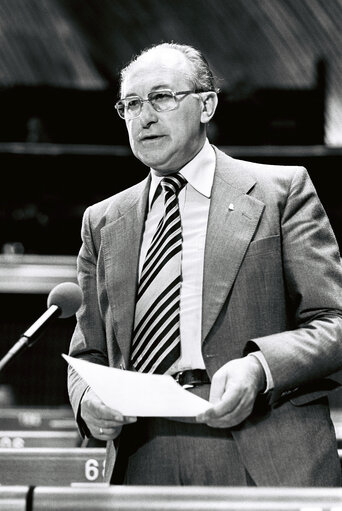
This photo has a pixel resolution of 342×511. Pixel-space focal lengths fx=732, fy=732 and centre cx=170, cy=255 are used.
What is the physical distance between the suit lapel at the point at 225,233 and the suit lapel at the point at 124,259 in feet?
0.55

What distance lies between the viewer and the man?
51.9 inches

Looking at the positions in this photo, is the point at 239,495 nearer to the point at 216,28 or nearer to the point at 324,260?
the point at 324,260

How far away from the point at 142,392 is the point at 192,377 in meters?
0.23

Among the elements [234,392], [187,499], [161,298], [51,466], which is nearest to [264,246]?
[161,298]

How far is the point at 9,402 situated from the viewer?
5355mm

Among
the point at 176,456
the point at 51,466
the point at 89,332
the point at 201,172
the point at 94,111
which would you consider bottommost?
the point at 51,466

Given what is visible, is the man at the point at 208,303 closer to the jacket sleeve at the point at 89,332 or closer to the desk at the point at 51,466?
the jacket sleeve at the point at 89,332

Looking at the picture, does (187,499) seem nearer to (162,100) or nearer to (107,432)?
(107,432)

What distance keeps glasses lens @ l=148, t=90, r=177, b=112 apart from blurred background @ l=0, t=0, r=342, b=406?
3583 mm

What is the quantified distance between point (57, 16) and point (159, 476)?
4.63 meters

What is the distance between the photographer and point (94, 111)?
17.6ft

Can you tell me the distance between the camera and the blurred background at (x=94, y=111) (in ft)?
17.0

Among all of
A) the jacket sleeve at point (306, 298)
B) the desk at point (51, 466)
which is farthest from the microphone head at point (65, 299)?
the desk at point (51, 466)

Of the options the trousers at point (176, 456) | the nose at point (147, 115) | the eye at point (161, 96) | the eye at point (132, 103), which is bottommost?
the trousers at point (176, 456)
